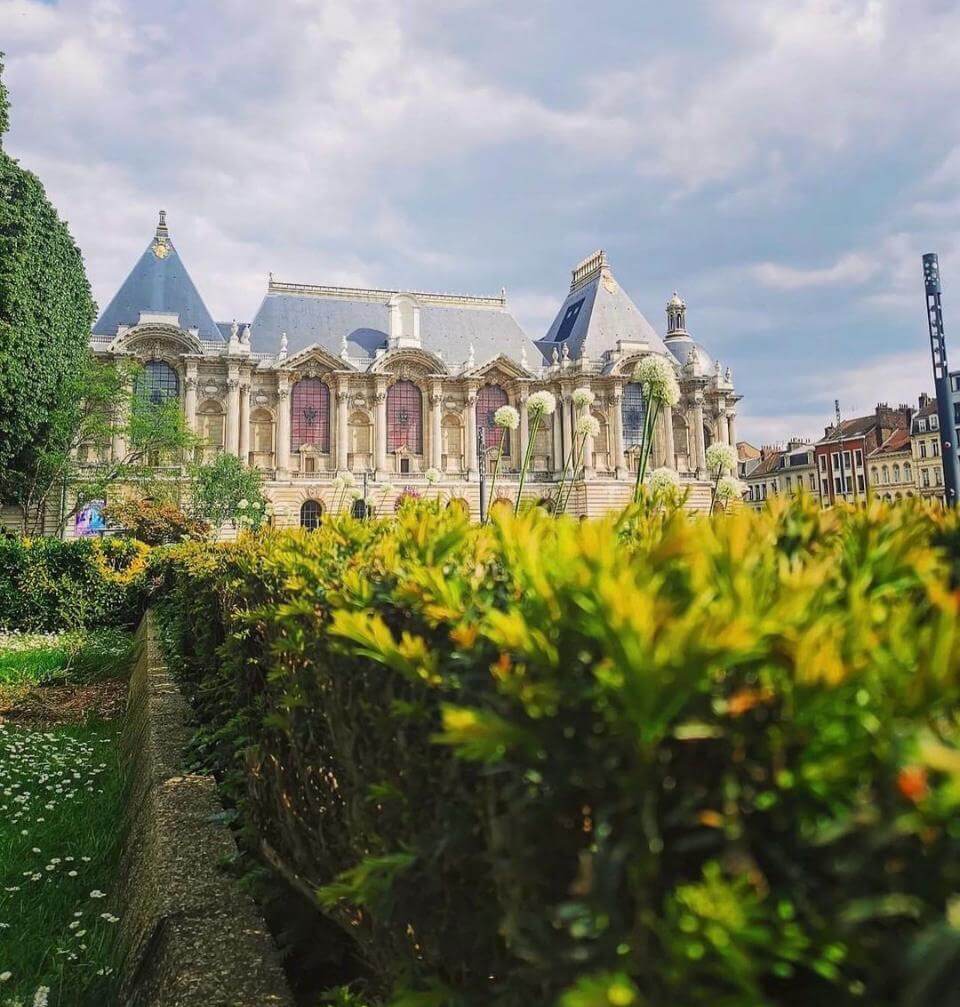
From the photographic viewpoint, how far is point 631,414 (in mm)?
40312

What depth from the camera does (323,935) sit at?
201cm

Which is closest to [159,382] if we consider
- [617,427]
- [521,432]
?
[521,432]

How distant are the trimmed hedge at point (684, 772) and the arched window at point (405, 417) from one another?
3701 cm

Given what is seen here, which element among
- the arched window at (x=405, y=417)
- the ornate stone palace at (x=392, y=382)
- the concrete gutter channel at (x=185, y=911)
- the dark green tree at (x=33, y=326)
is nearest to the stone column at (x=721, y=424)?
the ornate stone palace at (x=392, y=382)

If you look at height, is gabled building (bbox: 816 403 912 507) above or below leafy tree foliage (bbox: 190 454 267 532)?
above

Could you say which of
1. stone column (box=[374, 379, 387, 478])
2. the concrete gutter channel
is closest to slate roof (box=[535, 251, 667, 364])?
stone column (box=[374, 379, 387, 478])

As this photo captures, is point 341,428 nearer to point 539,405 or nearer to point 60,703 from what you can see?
point 539,405

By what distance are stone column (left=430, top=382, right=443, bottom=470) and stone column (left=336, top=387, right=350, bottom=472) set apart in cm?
430

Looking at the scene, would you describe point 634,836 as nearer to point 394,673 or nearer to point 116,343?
point 394,673

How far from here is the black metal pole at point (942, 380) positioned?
12.2 m

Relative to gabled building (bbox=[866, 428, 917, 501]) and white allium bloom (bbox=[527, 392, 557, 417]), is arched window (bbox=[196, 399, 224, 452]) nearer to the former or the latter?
white allium bloom (bbox=[527, 392, 557, 417])

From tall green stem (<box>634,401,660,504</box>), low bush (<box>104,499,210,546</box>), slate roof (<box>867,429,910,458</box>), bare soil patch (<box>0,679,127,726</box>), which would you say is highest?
slate roof (<box>867,429,910,458</box>)

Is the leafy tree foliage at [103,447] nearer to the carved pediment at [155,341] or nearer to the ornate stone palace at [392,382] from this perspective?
the carved pediment at [155,341]

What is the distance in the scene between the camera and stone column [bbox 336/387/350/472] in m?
36.5
